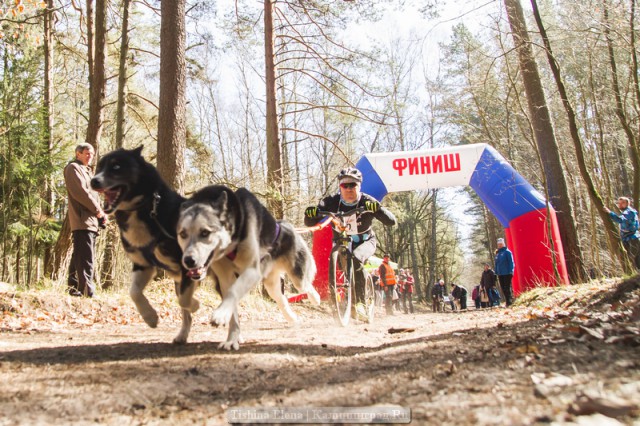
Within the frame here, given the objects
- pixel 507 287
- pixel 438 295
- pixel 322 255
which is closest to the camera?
pixel 322 255

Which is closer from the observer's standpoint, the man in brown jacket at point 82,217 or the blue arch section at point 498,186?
the man in brown jacket at point 82,217

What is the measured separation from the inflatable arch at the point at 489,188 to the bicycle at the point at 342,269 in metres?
5.13

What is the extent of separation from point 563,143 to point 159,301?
667 inches

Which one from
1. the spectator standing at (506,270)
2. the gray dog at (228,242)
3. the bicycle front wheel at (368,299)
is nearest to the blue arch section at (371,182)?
the spectator standing at (506,270)

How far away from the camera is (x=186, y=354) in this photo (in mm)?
3342

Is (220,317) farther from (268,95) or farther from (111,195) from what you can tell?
(268,95)

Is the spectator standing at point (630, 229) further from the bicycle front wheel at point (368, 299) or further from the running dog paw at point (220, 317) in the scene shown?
the running dog paw at point (220, 317)

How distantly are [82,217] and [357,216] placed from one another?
144 inches

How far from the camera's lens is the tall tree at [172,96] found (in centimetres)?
768

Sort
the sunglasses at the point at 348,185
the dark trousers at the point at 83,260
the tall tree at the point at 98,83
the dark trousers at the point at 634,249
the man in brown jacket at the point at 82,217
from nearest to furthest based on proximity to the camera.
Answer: the man in brown jacket at the point at 82,217
the dark trousers at the point at 83,260
the sunglasses at the point at 348,185
the dark trousers at the point at 634,249
the tall tree at the point at 98,83

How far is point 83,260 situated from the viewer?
6203 millimetres

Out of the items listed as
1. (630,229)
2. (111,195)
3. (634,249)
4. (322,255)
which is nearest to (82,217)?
(111,195)

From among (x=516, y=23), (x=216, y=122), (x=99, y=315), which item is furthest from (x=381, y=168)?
(x=216, y=122)

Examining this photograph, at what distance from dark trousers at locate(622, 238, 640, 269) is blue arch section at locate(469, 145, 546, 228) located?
2104 millimetres
